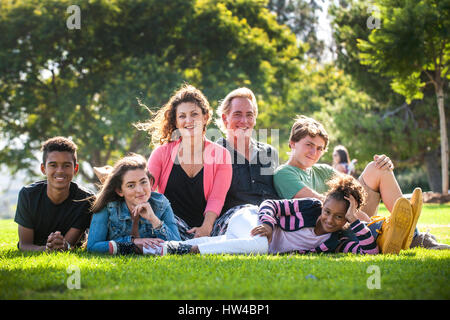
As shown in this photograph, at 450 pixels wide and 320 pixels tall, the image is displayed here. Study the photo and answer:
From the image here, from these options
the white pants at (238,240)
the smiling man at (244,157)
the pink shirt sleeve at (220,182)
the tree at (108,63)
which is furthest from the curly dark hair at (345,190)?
the tree at (108,63)

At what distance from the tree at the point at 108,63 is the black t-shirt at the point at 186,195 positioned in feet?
48.8

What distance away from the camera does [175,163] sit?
19.5ft

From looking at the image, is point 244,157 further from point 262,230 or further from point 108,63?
point 108,63

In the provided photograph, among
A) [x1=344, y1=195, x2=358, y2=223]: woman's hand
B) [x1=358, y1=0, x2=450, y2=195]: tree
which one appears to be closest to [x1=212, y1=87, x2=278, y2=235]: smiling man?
[x1=344, y1=195, x2=358, y2=223]: woman's hand

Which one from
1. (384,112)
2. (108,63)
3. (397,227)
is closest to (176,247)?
(397,227)

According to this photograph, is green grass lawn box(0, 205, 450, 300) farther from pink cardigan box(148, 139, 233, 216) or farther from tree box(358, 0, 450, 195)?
tree box(358, 0, 450, 195)

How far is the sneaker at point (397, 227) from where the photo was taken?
4613 millimetres

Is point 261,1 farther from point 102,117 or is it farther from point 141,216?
point 141,216

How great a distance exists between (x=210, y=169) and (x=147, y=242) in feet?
4.46

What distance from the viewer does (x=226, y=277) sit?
3.53m

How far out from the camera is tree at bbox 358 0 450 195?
14.8 m

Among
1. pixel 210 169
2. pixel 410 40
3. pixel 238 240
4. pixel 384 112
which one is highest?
pixel 410 40
